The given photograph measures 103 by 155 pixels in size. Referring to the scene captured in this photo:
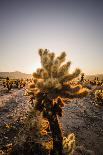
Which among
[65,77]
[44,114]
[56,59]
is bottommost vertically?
[44,114]

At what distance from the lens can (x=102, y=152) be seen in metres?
15.1

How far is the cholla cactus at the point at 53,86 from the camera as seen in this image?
10.0 meters

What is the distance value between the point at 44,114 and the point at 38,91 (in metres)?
1.22

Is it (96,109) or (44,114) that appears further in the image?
(96,109)

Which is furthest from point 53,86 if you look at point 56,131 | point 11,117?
point 11,117

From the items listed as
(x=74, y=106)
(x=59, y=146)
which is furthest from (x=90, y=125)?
(x=59, y=146)

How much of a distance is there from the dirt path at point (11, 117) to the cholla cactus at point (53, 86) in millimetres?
4275

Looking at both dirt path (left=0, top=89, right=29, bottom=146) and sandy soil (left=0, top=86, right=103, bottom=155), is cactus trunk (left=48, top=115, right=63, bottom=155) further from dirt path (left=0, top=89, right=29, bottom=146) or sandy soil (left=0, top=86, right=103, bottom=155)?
dirt path (left=0, top=89, right=29, bottom=146)

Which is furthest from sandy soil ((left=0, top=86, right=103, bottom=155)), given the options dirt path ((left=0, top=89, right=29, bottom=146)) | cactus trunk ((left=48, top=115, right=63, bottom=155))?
cactus trunk ((left=48, top=115, right=63, bottom=155))

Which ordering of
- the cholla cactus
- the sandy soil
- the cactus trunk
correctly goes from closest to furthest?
the cholla cactus < the cactus trunk < the sandy soil

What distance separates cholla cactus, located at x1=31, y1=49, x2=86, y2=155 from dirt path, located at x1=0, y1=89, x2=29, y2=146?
4275 mm

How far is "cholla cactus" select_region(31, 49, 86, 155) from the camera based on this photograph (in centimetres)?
1004

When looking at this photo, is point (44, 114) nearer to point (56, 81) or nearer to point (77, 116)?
point (56, 81)

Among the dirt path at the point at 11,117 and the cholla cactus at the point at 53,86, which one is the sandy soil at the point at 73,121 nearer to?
the dirt path at the point at 11,117
